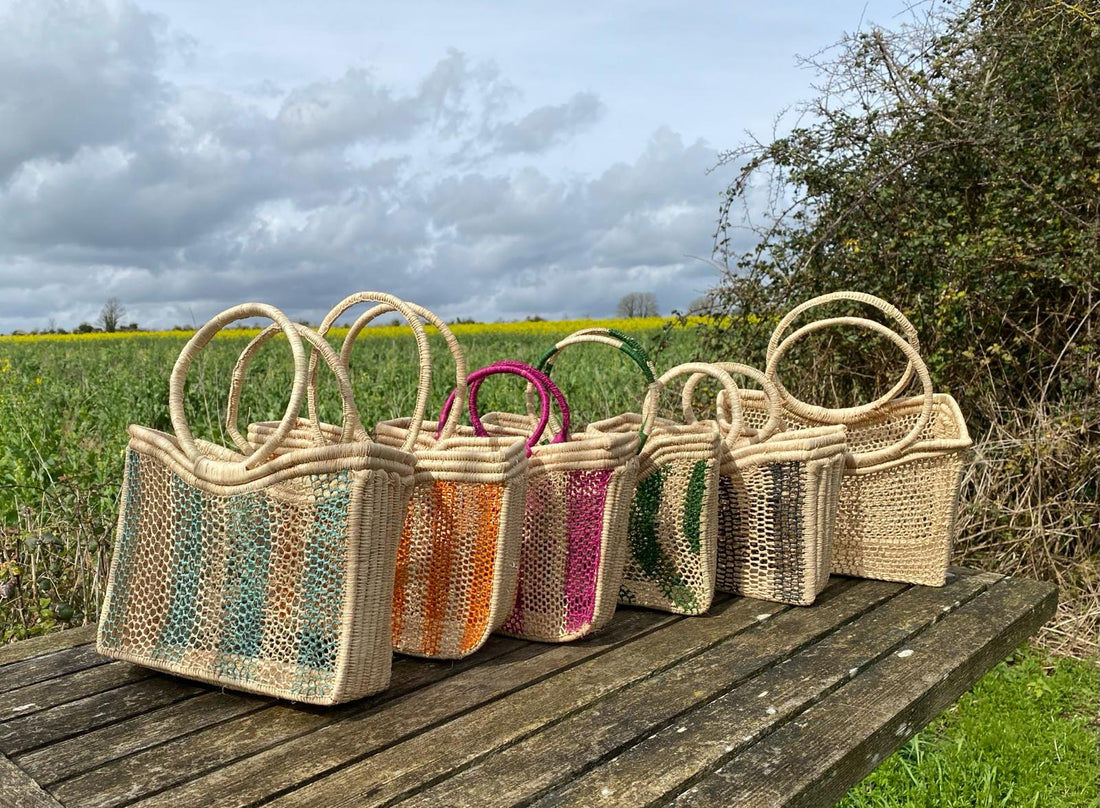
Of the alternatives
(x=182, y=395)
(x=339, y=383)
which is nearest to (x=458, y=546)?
(x=339, y=383)

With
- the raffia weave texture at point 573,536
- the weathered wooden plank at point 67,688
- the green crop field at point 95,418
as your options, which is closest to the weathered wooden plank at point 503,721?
the raffia weave texture at point 573,536

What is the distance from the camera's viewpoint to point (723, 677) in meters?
1.84

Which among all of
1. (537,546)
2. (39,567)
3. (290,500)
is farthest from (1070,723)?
(39,567)

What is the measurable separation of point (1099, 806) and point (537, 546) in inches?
72.3

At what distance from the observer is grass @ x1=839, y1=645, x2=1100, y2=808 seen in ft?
8.59

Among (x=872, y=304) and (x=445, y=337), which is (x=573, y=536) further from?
(x=872, y=304)

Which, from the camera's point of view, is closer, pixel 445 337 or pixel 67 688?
pixel 67 688

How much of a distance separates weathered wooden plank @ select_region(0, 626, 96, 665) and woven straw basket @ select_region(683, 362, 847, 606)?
5.01 ft

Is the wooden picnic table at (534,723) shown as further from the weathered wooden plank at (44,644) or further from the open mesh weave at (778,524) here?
the open mesh weave at (778,524)

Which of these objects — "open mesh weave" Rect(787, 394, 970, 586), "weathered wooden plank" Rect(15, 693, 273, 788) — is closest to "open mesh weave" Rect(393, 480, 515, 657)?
"weathered wooden plank" Rect(15, 693, 273, 788)

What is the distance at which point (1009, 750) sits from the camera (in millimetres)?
2855

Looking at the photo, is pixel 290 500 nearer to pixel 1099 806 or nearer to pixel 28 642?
pixel 28 642

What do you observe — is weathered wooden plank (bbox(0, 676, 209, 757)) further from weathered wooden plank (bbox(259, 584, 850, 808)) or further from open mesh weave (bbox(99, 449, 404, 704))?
weathered wooden plank (bbox(259, 584, 850, 808))

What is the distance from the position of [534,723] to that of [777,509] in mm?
960
